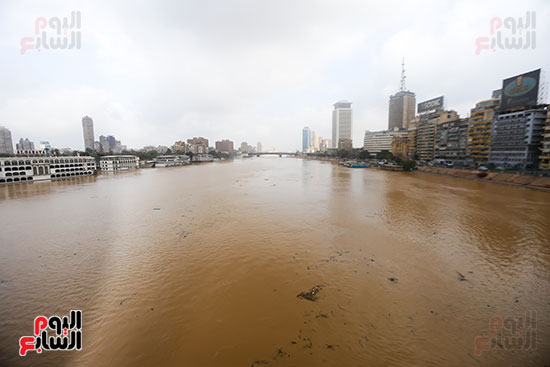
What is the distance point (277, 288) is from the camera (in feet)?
23.8

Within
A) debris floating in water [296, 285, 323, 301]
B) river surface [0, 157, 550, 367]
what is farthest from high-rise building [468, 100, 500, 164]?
debris floating in water [296, 285, 323, 301]

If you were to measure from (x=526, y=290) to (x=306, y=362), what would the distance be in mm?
8825

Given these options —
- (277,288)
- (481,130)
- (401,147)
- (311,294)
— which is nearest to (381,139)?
(401,147)

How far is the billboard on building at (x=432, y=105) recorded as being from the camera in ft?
249

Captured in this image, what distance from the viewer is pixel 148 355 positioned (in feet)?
15.6

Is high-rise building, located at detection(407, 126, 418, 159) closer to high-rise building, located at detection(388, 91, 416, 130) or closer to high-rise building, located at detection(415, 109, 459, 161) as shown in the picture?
high-rise building, located at detection(415, 109, 459, 161)

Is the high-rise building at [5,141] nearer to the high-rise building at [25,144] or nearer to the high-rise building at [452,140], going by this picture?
the high-rise building at [25,144]

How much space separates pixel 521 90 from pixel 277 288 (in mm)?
61657

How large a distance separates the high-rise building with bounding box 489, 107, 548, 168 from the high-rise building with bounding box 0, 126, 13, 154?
189783 millimetres

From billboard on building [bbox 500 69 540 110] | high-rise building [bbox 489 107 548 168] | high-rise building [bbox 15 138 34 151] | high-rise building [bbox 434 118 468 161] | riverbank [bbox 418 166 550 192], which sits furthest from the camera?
high-rise building [bbox 15 138 34 151]

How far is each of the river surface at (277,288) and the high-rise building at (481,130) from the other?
44482 millimetres

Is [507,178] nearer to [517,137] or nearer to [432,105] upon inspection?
[517,137]

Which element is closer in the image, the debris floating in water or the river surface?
the river surface

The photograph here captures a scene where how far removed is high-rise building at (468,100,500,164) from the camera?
152ft
